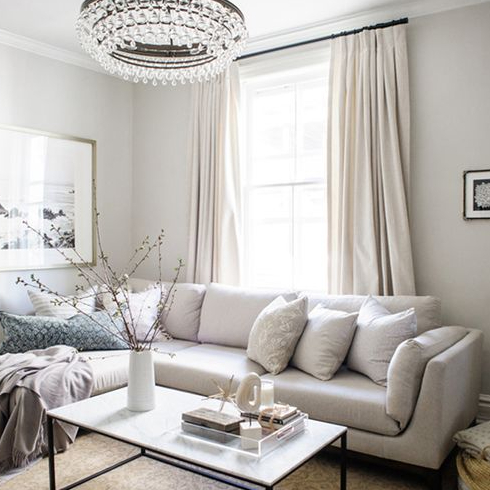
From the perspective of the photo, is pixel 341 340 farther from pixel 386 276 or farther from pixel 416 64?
pixel 416 64

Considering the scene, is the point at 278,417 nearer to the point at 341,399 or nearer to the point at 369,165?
the point at 341,399

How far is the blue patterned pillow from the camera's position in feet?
11.2

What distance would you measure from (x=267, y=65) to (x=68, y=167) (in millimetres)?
1821

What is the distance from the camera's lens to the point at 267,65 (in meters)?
4.13

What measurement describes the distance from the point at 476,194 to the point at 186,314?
7.18 feet

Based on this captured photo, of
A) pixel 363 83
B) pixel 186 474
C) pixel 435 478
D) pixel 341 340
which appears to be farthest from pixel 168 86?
pixel 435 478

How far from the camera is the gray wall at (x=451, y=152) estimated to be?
3285 millimetres

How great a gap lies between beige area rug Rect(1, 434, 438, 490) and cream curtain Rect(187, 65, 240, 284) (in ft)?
5.70

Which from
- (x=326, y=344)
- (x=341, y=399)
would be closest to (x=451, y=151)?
(x=326, y=344)

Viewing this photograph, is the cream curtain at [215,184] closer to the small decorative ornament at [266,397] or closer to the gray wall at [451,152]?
the gray wall at [451,152]

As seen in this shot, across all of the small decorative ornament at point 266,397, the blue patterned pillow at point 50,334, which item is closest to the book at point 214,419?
the small decorative ornament at point 266,397

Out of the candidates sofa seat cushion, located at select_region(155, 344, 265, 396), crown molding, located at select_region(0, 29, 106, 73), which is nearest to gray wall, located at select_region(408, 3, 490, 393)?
sofa seat cushion, located at select_region(155, 344, 265, 396)

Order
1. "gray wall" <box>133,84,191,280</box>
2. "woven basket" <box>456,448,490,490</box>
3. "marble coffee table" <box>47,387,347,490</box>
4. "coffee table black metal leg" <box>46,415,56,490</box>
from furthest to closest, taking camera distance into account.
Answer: "gray wall" <box>133,84,191,280</box>
"coffee table black metal leg" <box>46,415,56,490</box>
"woven basket" <box>456,448,490,490</box>
"marble coffee table" <box>47,387,347,490</box>

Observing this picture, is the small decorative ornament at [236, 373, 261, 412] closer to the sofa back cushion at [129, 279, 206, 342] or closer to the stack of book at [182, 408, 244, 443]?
the stack of book at [182, 408, 244, 443]
